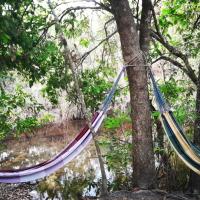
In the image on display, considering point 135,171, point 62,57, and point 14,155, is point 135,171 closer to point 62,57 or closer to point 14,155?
point 62,57

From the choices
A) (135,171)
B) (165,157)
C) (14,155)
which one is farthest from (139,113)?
(14,155)

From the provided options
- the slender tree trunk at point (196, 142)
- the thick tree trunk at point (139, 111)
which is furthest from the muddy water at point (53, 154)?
the slender tree trunk at point (196, 142)

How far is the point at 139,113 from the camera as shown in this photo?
3.11 metres

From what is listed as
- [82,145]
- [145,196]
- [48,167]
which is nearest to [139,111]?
[82,145]

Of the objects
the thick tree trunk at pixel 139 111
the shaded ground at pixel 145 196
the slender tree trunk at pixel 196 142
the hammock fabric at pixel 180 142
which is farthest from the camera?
the slender tree trunk at pixel 196 142

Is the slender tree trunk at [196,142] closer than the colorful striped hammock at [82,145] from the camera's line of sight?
No

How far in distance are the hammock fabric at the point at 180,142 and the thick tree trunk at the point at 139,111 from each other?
0.19 meters

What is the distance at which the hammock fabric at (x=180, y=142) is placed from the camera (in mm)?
2852

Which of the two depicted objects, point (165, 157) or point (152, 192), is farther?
point (165, 157)

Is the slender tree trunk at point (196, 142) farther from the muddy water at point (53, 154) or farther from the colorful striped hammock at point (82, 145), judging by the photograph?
the muddy water at point (53, 154)

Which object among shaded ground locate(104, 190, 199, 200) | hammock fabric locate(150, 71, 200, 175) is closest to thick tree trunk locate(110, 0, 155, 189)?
shaded ground locate(104, 190, 199, 200)

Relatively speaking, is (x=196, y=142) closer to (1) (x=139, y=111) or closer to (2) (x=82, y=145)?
(1) (x=139, y=111)

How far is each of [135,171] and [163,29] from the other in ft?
6.96

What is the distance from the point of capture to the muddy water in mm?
5230
